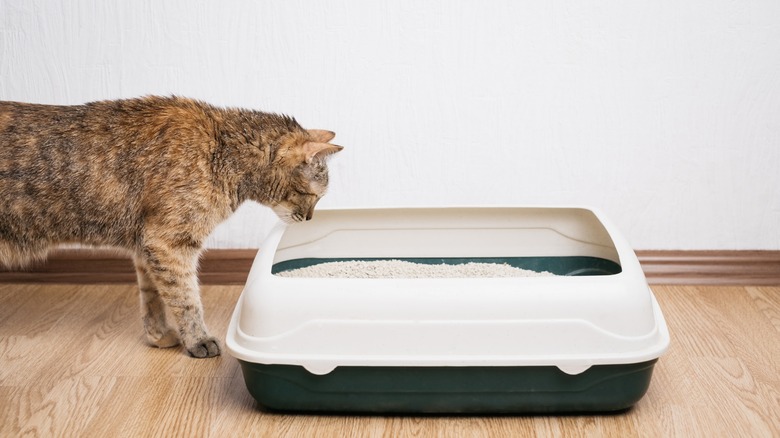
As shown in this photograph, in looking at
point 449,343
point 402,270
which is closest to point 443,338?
point 449,343

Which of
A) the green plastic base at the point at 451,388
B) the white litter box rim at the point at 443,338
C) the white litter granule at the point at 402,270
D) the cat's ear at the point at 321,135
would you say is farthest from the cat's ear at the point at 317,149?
the green plastic base at the point at 451,388

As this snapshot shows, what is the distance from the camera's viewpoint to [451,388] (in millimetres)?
1393

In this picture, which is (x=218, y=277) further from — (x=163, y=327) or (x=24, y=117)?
(x=24, y=117)

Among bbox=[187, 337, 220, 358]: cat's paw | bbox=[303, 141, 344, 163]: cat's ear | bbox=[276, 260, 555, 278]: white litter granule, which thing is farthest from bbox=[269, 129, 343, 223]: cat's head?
bbox=[187, 337, 220, 358]: cat's paw

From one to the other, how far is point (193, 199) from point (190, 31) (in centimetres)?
68

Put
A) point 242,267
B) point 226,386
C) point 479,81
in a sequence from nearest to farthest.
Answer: point 226,386 < point 479,81 < point 242,267

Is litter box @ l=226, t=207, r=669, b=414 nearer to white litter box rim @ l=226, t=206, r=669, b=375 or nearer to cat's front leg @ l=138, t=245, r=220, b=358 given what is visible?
white litter box rim @ l=226, t=206, r=669, b=375

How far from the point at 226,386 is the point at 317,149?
517mm

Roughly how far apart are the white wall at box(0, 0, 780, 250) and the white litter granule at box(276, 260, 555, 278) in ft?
1.45

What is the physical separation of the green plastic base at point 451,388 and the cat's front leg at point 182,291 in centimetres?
36

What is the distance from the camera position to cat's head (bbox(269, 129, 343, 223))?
1717 millimetres

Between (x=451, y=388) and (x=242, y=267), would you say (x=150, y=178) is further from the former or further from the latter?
(x=451, y=388)

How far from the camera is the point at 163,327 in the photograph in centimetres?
183

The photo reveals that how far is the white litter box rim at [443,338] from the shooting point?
136cm
